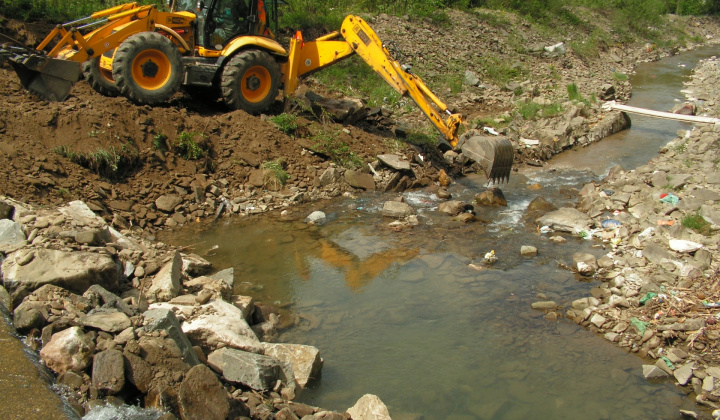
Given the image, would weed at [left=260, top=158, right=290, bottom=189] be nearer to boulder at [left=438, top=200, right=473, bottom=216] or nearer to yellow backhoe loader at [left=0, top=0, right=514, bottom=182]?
yellow backhoe loader at [left=0, top=0, right=514, bottom=182]

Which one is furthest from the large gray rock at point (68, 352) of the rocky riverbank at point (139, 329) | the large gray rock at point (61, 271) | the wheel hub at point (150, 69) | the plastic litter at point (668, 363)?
the wheel hub at point (150, 69)

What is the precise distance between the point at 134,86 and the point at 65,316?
5484mm

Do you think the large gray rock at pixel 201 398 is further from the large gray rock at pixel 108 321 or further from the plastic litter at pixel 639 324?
the plastic litter at pixel 639 324

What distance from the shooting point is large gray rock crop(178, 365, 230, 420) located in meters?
A: 3.57

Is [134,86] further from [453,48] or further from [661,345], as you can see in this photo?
[453,48]

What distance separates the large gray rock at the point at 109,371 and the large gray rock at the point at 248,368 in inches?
33.0

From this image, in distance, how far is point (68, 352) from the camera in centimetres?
373

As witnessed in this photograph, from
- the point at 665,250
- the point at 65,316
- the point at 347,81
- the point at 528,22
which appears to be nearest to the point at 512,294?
the point at 665,250

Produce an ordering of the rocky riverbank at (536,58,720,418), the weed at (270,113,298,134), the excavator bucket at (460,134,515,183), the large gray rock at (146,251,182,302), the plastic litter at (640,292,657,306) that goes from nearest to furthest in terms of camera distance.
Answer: the rocky riverbank at (536,58,720,418) → the large gray rock at (146,251,182,302) → the plastic litter at (640,292,657,306) → the excavator bucket at (460,134,515,183) → the weed at (270,113,298,134)

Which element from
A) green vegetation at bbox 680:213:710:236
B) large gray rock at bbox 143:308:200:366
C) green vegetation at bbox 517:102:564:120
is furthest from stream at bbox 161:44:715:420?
green vegetation at bbox 517:102:564:120

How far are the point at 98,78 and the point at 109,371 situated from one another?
687 centimetres

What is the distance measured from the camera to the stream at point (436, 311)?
4.52 meters

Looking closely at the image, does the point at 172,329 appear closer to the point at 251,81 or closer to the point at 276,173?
the point at 276,173

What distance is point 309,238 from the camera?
7.62 meters
